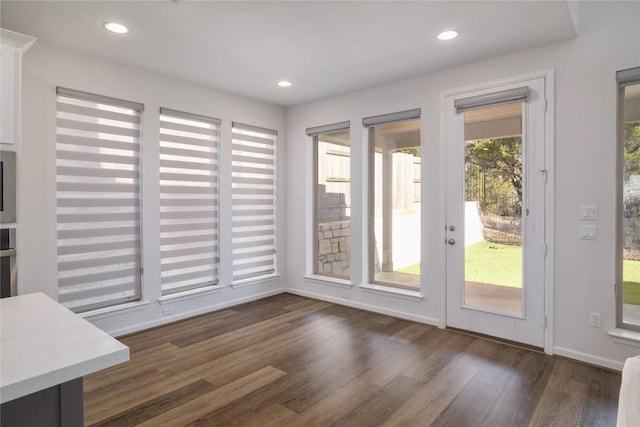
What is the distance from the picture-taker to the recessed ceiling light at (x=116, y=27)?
2723mm

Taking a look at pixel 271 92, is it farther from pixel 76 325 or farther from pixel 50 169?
pixel 76 325

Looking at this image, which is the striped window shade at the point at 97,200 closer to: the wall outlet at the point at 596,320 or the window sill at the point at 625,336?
the wall outlet at the point at 596,320

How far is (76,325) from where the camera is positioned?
1192 mm

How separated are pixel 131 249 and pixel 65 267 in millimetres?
568

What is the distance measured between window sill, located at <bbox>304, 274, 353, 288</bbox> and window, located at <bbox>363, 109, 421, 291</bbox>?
33 cm

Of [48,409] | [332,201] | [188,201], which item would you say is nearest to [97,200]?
[188,201]

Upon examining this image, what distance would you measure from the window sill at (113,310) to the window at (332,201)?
2.24 metres

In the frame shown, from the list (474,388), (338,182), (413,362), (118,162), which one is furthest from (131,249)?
(474,388)

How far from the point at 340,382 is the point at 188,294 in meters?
2.17

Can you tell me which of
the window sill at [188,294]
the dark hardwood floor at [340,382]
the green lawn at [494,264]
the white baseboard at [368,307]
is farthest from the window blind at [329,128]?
the dark hardwood floor at [340,382]

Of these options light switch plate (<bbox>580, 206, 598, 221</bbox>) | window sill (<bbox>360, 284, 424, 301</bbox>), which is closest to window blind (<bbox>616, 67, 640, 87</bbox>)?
light switch plate (<bbox>580, 206, 598, 221</bbox>)

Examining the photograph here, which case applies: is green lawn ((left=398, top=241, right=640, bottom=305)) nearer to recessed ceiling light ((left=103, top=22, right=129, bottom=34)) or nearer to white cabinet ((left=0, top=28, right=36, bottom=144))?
recessed ceiling light ((left=103, top=22, right=129, bottom=34))

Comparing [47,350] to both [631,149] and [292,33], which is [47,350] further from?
[631,149]

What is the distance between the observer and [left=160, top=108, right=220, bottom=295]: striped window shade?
12.7 ft
